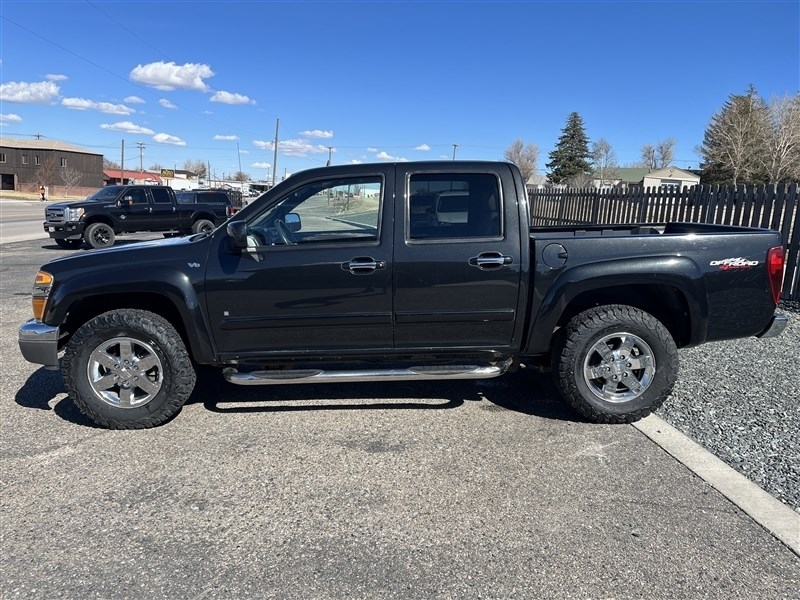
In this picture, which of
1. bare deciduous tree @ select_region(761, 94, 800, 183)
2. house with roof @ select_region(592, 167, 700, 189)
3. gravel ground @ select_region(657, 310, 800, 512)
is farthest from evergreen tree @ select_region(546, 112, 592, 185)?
gravel ground @ select_region(657, 310, 800, 512)

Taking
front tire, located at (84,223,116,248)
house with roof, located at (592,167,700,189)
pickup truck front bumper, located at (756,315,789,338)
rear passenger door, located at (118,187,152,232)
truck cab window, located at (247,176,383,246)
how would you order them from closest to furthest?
truck cab window, located at (247,176,383,246) < pickup truck front bumper, located at (756,315,789,338) < front tire, located at (84,223,116,248) < rear passenger door, located at (118,187,152,232) < house with roof, located at (592,167,700,189)

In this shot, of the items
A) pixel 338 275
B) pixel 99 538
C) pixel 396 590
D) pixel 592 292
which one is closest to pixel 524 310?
pixel 592 292

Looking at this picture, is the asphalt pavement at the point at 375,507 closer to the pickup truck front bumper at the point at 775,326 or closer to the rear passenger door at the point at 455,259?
the rear passenger door at the point at 455,259

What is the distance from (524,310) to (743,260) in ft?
5.18

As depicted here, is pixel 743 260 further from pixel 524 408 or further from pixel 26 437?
pixel 26 437

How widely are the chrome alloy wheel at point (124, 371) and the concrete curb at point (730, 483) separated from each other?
356cm

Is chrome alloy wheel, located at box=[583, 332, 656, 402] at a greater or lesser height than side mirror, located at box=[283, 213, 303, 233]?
lesser

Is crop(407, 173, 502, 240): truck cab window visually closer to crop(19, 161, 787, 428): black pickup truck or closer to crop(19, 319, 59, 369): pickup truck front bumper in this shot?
crop(19, 161, 787, 428): black pickup truck

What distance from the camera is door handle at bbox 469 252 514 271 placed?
4.00m

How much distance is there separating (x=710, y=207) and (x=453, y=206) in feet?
22.6

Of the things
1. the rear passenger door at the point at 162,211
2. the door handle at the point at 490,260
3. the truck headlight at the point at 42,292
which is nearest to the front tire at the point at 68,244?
the rear passenger door at the point at 162,211

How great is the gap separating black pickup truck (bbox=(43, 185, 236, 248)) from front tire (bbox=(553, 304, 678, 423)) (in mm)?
12803

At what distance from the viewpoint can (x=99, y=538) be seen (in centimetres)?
284

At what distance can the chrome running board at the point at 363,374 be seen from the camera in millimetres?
4008
